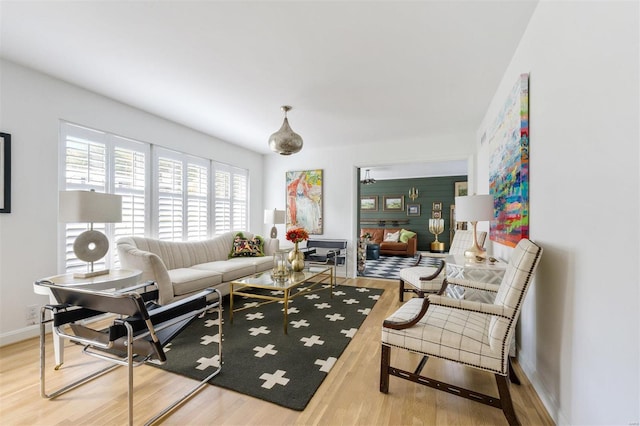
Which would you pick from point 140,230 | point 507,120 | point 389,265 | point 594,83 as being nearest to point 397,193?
point 389,265

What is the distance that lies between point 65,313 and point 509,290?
9.16 ft

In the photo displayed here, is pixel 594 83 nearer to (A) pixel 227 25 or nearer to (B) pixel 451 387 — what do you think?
(B) pixel 451 387

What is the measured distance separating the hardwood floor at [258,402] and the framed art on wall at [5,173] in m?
1.34

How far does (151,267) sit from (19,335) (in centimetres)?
121

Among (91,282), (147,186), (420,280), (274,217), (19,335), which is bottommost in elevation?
(19,335)

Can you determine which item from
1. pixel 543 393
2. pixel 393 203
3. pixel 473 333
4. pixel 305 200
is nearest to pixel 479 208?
pixel 473 333

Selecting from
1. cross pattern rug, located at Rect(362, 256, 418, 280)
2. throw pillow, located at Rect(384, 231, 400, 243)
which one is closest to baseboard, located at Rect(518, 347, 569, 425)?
cross pattern rug, located at Rect(362, 256, 418, 280)

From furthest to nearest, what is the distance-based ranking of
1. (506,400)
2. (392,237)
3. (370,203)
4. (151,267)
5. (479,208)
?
1. (370,203)
2. (392,237)
3. (151,267)
4. (479,208)
5. (506,400)

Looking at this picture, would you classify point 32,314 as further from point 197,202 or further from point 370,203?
point 370,203

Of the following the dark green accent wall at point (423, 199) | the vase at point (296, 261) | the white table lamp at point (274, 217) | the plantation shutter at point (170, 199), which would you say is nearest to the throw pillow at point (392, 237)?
the dark green accent wall at point (423, 199)

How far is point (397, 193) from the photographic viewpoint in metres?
9.48

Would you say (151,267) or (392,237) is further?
(392,237)

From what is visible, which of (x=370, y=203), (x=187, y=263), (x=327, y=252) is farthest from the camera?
(x=370, y=203)

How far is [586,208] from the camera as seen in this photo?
130 centimetres
